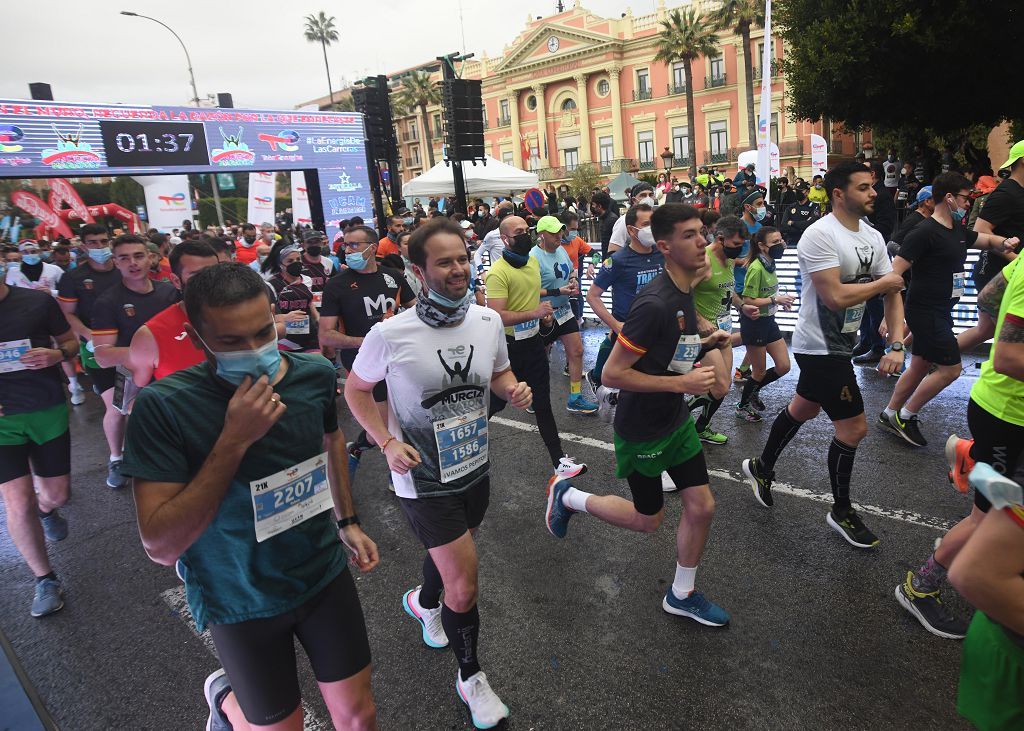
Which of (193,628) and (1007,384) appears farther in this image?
(193,628)

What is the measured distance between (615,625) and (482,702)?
36.2 inches

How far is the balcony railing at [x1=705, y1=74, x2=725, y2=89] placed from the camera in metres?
46.5

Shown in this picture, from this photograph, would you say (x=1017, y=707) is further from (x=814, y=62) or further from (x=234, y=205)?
(x=234, y=205)

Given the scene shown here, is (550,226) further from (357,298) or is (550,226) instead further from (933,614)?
(933,614)

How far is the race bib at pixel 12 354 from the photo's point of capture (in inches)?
158

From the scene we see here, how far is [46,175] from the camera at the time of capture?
52.4 feet

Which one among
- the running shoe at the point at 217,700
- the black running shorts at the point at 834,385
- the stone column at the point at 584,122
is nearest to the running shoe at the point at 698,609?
the black running shorts at the point at 834,385

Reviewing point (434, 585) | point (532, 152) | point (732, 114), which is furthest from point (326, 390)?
point (532, 152)

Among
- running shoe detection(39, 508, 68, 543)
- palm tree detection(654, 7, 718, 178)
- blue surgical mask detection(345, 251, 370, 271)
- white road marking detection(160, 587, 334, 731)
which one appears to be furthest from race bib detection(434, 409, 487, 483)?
palm tree detection(654, 7, 718, 178)

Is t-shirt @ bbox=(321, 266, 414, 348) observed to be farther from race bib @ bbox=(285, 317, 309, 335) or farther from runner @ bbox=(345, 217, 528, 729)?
runner @ bbox=(345, 217, 528, 729)

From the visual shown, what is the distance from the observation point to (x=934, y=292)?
205 inches

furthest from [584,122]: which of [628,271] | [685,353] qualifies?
[685,353]

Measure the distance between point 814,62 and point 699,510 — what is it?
709 inches

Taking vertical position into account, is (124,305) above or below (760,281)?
above
